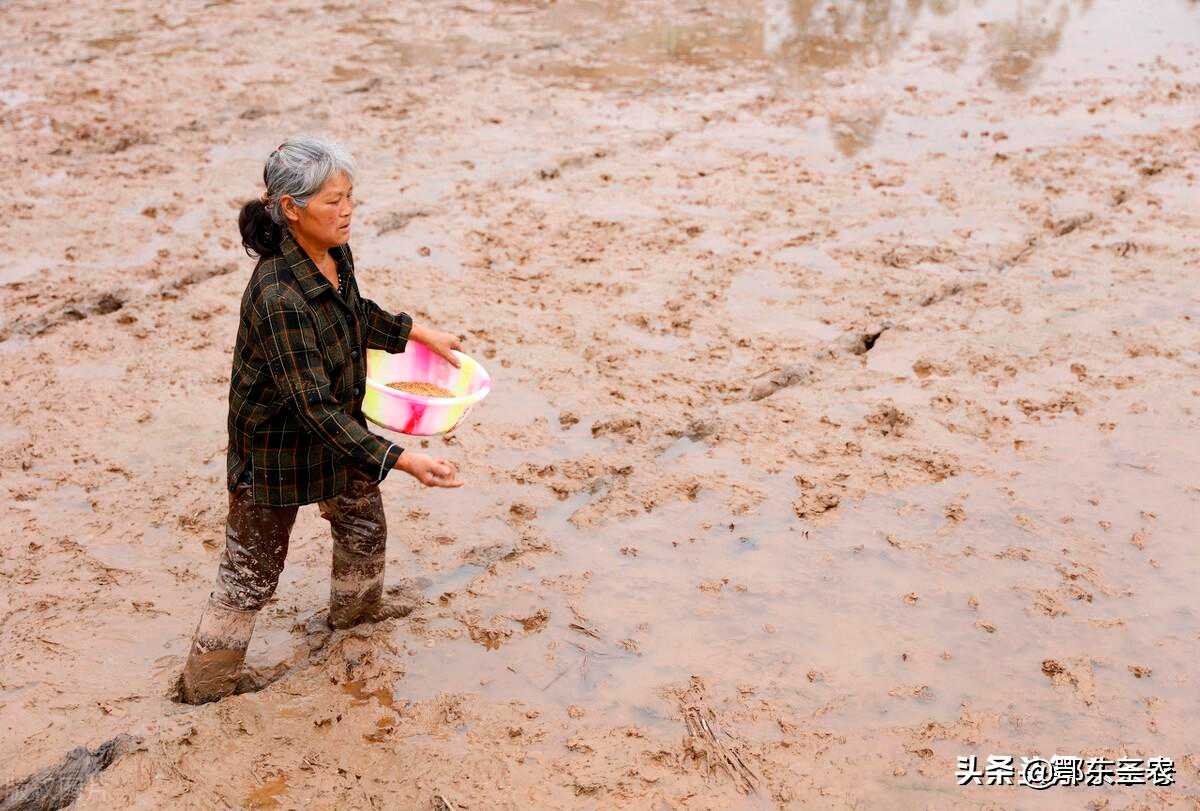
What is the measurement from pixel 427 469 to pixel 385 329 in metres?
0.66

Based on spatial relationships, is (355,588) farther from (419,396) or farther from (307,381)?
(307,381)

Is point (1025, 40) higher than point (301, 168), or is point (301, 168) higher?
point (301, 168)

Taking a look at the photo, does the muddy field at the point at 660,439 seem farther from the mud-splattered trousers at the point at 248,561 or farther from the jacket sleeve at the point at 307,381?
the jacket sleeve at the point at 307,381

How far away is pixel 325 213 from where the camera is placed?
288 cm

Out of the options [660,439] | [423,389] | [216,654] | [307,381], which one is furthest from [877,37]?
[216,654]

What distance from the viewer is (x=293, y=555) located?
4.20 meters

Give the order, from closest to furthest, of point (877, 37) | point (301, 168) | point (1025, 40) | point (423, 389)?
point (301, 168)
point (423, 389)
point (1025, 40)
point (877, 37)

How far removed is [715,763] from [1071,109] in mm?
7115

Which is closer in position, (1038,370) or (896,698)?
(896,698)

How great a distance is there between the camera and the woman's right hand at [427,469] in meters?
2.99

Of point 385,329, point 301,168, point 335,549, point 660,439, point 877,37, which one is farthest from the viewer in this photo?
Result: point 877,37

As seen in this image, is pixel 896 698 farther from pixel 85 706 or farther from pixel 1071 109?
pixel 1071 109

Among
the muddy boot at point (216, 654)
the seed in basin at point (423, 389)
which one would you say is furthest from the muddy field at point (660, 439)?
the seed in basin at point (423, 389)

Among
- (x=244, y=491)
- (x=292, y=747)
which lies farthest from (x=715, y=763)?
(x=244, y=491)
